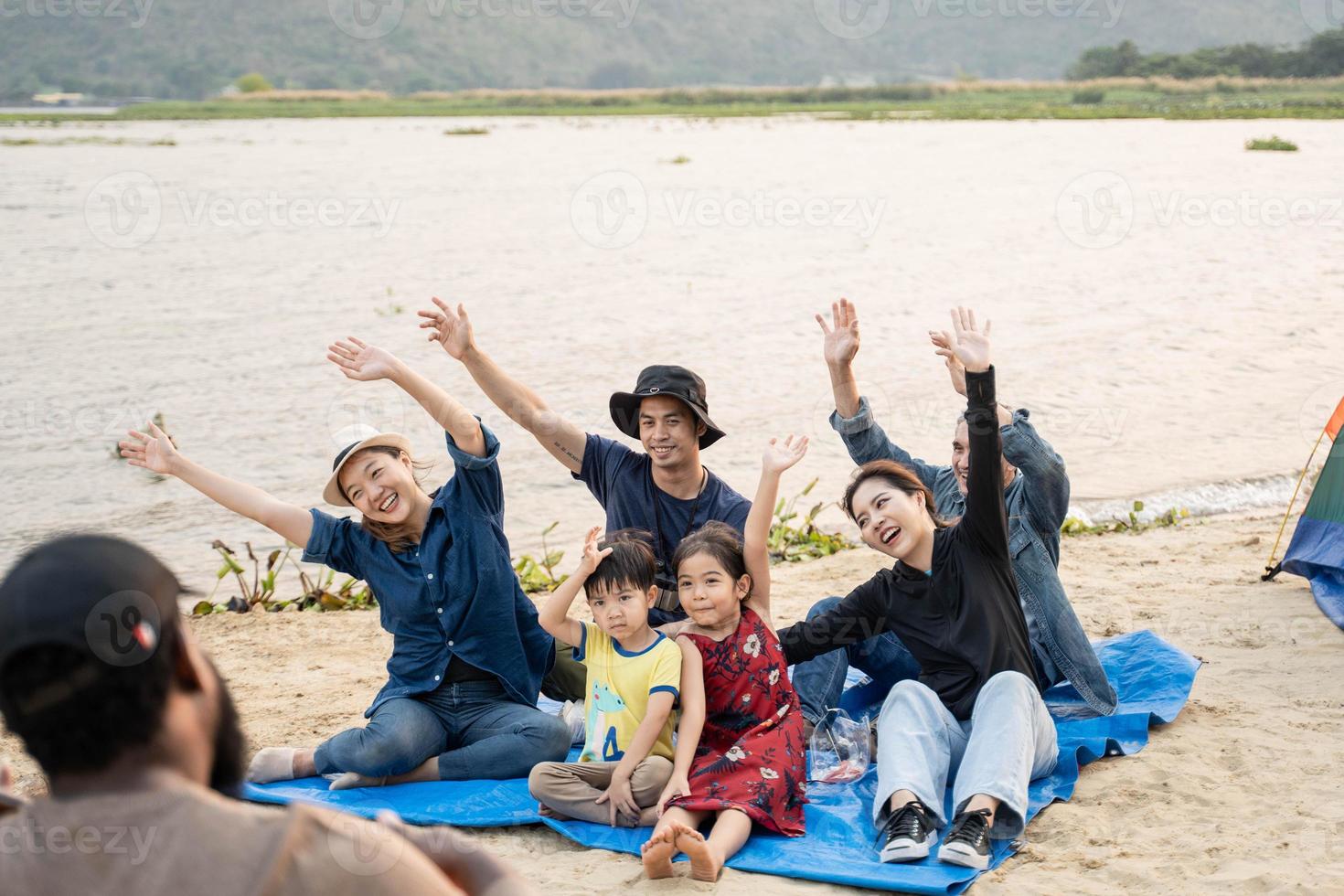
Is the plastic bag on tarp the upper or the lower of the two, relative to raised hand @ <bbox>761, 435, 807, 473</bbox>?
lower

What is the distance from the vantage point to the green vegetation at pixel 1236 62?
6775cm

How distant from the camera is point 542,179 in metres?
32.6

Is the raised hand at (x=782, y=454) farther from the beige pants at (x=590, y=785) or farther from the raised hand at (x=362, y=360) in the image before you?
the raised hand at (x=362, y=360)

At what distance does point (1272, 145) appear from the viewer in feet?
→ 108

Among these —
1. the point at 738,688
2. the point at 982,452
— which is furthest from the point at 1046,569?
the point at 738,688

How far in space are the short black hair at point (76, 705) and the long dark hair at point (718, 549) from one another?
2.94 meters

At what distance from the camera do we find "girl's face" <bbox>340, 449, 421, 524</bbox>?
4469mm

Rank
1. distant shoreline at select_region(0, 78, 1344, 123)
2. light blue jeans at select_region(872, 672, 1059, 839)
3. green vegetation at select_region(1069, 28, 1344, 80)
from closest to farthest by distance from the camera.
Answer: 1. light blue jeans at select_region(872, 672, 1059, 839)
2. distant shoreline at select_region(0, 78, 1344, 123)
3. green vegetation at select_region(1069, 28, 1344, 80)

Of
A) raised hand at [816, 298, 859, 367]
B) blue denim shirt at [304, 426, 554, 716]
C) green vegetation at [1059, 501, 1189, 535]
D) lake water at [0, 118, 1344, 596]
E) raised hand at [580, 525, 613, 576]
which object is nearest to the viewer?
raised hand at [580, 525, 613, 576]

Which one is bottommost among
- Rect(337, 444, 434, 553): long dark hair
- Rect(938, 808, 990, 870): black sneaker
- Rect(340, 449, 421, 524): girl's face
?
Rect(938, 808, 990, 870): black sneaker

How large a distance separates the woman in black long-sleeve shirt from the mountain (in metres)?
92.8

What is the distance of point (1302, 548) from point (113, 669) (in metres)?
6.24

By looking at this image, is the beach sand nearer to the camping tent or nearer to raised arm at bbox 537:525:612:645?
the camping tent

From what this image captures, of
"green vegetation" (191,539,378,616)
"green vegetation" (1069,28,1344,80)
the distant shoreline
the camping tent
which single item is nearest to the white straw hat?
"green vegetation" (191,539,378,616)
